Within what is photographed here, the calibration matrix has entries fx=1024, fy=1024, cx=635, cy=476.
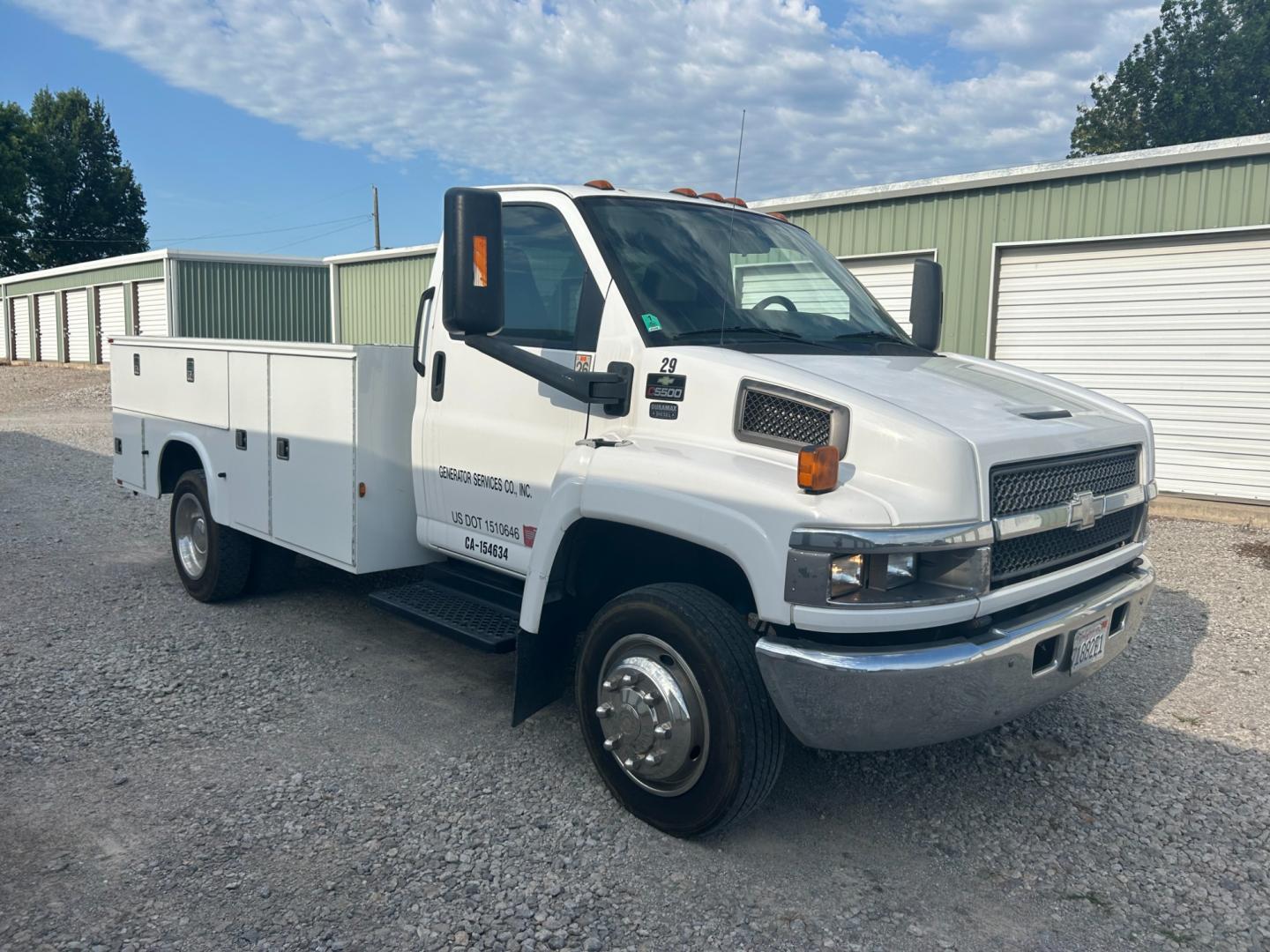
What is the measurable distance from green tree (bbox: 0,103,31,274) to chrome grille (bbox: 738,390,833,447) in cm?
5563

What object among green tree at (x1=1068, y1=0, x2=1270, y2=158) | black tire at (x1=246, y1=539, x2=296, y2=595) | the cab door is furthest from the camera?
green tree at (x1=1068, y1=0, x2=1270, y2=158)

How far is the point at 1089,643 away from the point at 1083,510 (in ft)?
1.58

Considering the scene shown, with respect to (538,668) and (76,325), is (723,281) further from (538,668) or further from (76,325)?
(76,325)

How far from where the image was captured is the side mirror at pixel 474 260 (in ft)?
11.8

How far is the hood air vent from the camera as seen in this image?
3256 millimetres

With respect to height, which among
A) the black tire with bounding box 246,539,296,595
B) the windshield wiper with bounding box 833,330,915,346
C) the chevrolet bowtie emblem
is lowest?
the black tire with bounding box 246,539,296,595

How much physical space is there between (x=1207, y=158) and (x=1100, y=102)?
4318 cm

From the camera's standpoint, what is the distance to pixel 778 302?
14.0ft

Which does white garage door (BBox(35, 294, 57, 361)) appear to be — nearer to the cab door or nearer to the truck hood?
the cab door

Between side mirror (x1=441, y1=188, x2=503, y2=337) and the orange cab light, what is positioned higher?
side mirror (x1=441, y1=188, x2=503, y2=337)

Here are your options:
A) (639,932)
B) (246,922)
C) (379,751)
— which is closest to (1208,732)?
(639,932)

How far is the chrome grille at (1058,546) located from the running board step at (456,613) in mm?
1942

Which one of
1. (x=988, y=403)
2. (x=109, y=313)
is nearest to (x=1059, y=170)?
(x=988, y=403)

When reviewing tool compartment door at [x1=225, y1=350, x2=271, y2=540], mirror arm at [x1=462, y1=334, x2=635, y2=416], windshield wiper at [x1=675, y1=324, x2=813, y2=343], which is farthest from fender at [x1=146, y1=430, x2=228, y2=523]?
windshield wiper at [x1=675, y1=324, x2=813, y2=343]
